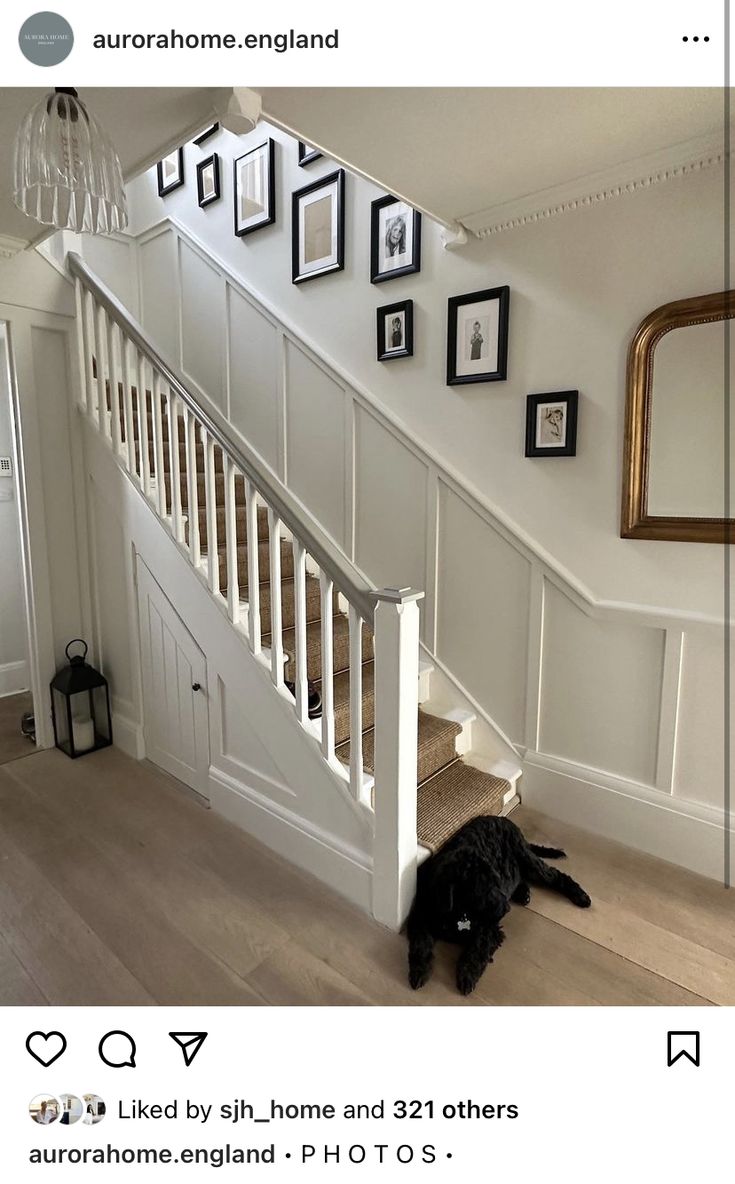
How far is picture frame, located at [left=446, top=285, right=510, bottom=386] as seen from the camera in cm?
219

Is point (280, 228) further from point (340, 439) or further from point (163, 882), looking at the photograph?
point (163, 882)

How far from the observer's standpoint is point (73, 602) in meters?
2.83

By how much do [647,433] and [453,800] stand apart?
4.63ft

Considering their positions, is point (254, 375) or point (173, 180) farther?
point (173, 180)

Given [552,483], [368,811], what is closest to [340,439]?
[552,483]

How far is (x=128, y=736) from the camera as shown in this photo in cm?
274

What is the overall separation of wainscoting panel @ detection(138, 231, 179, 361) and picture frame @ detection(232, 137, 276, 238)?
0.63 metres

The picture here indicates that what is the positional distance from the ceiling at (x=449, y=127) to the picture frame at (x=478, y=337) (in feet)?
1.17

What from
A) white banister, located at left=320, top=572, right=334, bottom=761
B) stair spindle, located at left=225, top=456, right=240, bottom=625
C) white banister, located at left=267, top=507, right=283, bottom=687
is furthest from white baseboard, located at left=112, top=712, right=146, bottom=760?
white banister, located at left=320, top=572, right=334, bottom=761

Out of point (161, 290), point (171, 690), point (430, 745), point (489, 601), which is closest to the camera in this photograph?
point (430, 745)

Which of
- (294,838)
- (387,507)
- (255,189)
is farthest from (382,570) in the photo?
(255,189)

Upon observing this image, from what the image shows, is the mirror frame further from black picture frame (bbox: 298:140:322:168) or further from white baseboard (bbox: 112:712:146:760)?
white baseboard (bbox: 112:712:146:760)
